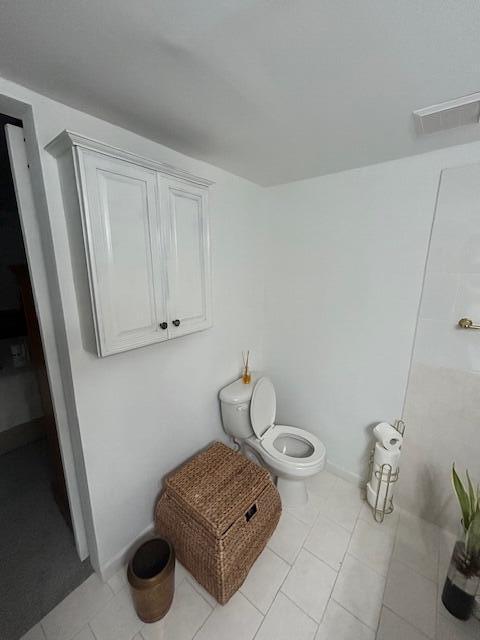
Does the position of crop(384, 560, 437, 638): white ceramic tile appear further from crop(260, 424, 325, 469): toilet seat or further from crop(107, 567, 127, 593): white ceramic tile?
crop(107, 567, 127, 593): white ceramic tile

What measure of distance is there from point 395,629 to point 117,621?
1204 mm

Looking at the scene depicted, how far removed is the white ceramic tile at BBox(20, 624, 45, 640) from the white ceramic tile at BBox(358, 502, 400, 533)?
168cm

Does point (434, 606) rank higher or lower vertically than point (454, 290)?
lower

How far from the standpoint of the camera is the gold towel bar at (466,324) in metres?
1.28

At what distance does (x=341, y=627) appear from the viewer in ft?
3.68

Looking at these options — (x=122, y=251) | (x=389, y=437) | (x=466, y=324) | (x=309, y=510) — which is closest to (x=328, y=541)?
(x=309, y=510)

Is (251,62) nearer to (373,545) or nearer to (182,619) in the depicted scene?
(182,619)

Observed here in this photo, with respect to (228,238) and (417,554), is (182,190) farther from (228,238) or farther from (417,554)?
(417,554)

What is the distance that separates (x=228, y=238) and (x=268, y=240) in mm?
433

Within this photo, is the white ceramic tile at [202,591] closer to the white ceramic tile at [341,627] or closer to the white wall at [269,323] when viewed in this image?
the white wall at [269,323]

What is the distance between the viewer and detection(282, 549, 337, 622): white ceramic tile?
1194 millimetres

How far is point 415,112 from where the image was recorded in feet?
3.23

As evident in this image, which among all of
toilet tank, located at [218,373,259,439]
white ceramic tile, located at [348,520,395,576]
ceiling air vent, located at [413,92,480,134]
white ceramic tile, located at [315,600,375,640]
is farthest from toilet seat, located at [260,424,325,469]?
ceiling air vent, located at [413,92,480,134]

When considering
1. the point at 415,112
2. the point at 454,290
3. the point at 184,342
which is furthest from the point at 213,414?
the point at 415,112
